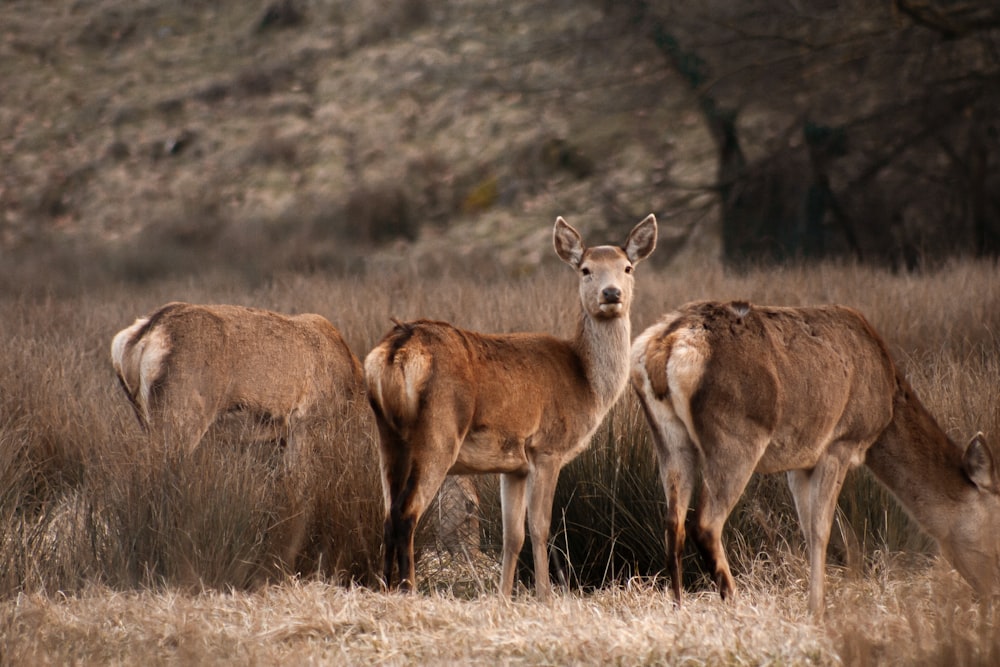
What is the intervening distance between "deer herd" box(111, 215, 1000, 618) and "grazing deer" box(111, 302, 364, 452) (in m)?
0.70

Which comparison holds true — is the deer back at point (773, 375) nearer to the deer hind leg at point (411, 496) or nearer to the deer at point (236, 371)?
the deer hind leg at point (411, 496)

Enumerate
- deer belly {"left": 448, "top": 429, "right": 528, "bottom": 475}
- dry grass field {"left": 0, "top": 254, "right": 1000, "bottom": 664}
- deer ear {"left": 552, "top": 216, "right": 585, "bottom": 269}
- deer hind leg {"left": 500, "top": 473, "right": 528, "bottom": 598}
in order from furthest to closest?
1. deer ear {"left": 552, "top": 216, "right": 585, "bottom": 269}
2. deer hind leg {"left": 500, "top": 473, "right": 528, "bottom": 598}
3. deer belly {"left": 448, "top": 429, "right": 528, "bottom": 475}
4. dry grass field {"left": 0, "top": 254, "right": 1000, "bottom": 664}

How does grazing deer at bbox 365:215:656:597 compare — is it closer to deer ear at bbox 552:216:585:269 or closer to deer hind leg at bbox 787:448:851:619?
deer ear at bbox 552:216:585:269

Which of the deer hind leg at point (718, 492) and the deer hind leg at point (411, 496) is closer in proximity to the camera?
the deer hind leg at point (718, 492)

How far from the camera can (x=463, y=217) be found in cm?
3369

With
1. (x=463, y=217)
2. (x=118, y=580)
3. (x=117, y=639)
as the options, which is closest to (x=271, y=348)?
(x=118, y=580)

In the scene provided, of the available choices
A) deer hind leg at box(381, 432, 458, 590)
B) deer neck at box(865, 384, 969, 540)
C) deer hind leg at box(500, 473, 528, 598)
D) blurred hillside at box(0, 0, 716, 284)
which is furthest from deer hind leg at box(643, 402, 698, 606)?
blurred hillside at box(0, 0, 716, 284)

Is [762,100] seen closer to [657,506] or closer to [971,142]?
[971,142]

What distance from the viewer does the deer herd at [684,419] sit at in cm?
581

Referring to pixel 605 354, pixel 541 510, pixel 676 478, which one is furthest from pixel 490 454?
pixel 605 354

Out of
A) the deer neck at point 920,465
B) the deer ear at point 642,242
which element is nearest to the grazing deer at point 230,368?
the deer ear at point 642,242

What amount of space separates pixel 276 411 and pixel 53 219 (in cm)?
3187

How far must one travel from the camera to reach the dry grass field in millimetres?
4891

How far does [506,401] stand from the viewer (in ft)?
21.0
